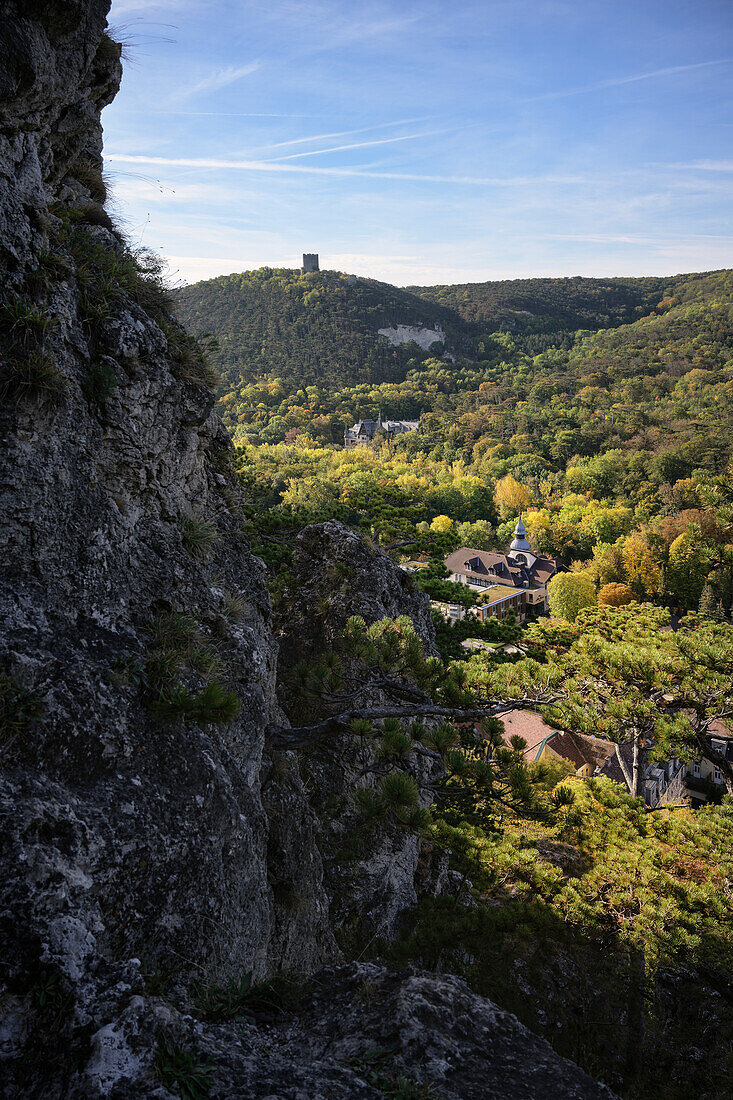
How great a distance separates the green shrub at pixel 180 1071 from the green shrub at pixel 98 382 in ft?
11.4

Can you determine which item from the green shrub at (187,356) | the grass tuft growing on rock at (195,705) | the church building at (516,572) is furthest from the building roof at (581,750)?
the church building at (516,572)

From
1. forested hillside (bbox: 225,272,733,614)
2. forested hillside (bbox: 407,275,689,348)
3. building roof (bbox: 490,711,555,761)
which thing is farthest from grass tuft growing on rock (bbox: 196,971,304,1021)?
forested hillside (bbox: 407,275,689,348)

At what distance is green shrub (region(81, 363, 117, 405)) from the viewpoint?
386cm

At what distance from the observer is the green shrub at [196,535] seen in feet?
15.1

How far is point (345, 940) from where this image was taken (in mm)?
5797

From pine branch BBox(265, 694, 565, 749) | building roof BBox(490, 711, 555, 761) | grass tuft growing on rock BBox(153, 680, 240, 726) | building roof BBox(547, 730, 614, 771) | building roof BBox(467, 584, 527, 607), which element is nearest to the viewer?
grass tuft growing on rock BBox(153, 680, 240, 726)

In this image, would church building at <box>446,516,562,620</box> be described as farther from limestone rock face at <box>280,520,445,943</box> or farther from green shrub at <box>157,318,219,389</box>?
green shrub at <box>157,318,219,389</box>

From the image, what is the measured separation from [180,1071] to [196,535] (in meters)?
3.30

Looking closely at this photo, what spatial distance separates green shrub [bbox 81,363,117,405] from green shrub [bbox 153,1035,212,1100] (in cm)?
349

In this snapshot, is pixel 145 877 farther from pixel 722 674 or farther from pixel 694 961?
pixel 722 674

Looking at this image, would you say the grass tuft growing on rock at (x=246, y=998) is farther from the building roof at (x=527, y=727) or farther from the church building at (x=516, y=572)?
the church building at (x=516, y=572)

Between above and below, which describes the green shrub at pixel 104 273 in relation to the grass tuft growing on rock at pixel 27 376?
above

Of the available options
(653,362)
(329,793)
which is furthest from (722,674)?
(653,362)

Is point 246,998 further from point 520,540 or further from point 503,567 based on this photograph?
point 520,540
